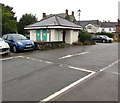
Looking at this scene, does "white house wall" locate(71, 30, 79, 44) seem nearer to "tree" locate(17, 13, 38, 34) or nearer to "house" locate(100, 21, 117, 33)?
"tree" locate(17, 13, 38, 34)

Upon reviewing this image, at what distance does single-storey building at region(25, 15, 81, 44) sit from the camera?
2797cm

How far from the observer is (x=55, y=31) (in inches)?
1107

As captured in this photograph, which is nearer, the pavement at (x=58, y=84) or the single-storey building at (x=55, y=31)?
the pavement at (x=58, y=84)

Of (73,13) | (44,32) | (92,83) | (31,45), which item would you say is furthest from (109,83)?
(73,13)

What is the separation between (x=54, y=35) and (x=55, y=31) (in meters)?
0.53

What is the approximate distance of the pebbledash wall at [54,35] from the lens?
92.3 ft

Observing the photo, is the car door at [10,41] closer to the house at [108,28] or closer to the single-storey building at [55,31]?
the single-storey building at [55,31]

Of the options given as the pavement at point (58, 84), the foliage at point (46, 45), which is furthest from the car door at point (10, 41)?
the pavement at point (58, 84)

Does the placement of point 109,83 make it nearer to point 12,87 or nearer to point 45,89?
point 45,89

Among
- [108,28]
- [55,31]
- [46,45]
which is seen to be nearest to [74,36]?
[55,31]

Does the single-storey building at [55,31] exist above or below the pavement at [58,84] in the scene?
above

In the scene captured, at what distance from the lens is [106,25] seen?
9631 cm

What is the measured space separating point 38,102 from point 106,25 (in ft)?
306

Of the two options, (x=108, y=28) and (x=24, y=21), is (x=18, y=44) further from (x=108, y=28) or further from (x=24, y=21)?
(x=108, y=28)
